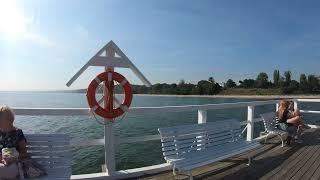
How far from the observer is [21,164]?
3.73 m

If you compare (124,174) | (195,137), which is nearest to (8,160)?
(124,174)

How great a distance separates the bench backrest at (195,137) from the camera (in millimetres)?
4859

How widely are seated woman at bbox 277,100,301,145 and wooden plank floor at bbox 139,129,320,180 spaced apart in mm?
391

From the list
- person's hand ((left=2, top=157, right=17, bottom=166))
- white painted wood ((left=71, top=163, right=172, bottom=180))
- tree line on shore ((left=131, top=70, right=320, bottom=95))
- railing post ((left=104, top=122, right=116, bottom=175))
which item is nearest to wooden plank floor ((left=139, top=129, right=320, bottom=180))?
white painted wood ((left=71, top=163, right=172, bottom=180))

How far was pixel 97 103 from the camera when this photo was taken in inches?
191

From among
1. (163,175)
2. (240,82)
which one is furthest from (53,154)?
(240,82)

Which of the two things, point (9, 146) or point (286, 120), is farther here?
point (286, 120)

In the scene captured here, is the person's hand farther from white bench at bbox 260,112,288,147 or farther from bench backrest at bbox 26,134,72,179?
white bench at bbox 260,112,288,147

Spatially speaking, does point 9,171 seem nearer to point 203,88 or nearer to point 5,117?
point 5,117

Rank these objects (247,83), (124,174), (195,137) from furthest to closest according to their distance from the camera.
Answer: (247,83) < (195,137) < (124,174)

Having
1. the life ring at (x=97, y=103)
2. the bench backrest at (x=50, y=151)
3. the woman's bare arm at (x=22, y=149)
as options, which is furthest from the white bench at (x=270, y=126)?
the woman's bare arm at (x=22, y=149)

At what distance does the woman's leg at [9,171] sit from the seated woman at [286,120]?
600cm

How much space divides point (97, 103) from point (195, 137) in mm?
1519

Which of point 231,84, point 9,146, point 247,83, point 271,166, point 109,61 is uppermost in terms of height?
point 247,83
